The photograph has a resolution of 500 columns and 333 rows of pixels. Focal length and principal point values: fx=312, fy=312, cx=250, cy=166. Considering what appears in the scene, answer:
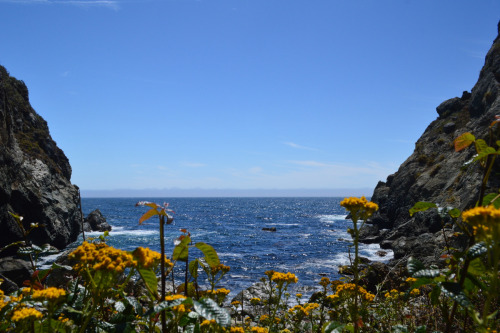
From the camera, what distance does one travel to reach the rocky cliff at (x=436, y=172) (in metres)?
28.6

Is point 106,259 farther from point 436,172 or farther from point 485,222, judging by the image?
point 436,172

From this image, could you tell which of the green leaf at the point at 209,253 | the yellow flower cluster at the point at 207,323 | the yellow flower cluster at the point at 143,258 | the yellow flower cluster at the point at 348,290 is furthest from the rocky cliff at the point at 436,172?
the yellow flower cluster at the point at 143,258

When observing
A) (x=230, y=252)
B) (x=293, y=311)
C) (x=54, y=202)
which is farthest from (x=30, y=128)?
(x=293, y=311)

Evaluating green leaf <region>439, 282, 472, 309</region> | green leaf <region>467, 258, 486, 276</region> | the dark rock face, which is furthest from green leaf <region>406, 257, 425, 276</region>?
the dark rock face

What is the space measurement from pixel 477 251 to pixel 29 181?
35.7 meters

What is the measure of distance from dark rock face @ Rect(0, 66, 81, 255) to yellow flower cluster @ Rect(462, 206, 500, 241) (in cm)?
2782

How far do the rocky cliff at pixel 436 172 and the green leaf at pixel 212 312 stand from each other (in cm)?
2614

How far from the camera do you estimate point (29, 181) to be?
2964 centimetres

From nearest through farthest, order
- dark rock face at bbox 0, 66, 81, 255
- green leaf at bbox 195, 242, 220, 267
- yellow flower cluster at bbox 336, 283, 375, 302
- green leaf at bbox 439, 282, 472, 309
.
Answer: green leaf at bbox 439, 282, 472, 309 < green leaf at bbox 195, 242, 220, 267 < yellow flower cluster at bbox 336, 283, 375, 302 < dark rock face at bbox 0, 66, 81, 255

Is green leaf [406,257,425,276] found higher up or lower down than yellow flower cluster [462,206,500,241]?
lower down

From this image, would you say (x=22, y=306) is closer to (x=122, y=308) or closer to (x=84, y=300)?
(x=84, y=300)

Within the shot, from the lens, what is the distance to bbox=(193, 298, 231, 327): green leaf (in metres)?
1.51

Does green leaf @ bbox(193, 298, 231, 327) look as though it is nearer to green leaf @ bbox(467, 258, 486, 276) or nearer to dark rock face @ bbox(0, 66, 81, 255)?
green leaf @ bbox(467, 258, 486, 276)

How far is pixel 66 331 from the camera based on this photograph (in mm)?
1862
